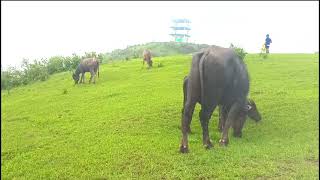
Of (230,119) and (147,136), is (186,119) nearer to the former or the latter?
(230,119)

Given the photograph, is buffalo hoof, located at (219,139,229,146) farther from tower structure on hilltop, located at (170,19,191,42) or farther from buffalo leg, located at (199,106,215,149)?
tower structure on hilltop, located at (170,19,191,42)

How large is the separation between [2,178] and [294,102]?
10.6m

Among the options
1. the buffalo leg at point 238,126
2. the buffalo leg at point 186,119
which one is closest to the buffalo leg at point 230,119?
the buffalo leg at point 186,119

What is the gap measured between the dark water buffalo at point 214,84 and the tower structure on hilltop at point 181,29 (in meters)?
91.4

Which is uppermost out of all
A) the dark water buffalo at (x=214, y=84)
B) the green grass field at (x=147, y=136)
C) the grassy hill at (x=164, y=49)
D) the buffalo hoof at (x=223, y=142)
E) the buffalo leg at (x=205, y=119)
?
the dark water buffalo at (x=214, y=84)

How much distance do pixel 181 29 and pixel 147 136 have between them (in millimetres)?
92968

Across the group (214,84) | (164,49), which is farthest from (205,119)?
(164,49)

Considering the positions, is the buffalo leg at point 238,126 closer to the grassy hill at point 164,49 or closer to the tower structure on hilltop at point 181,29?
the grassy hill at point 164,49

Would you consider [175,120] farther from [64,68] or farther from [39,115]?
[64,68]

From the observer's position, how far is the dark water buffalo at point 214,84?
32.6 feet

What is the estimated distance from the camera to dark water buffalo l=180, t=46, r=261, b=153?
9.92 m

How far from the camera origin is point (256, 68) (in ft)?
83.9

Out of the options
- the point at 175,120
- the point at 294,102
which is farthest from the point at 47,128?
the point at 294,102

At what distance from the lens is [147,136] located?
12008 millimetres
